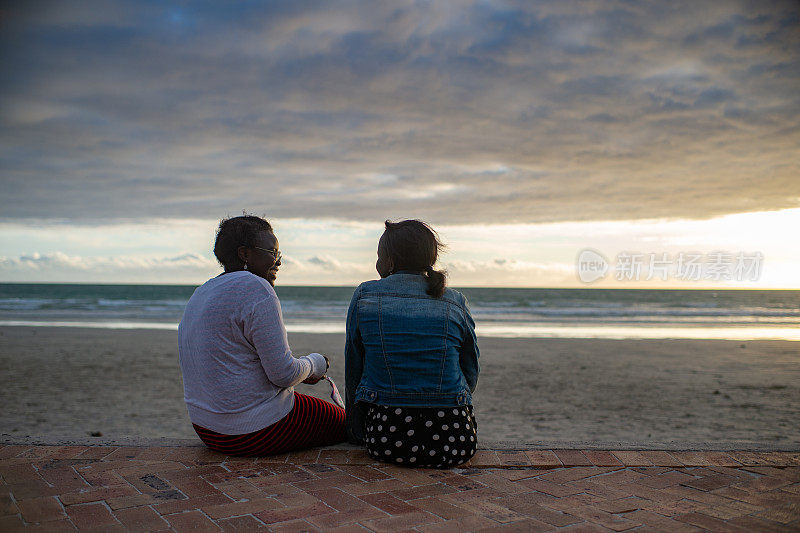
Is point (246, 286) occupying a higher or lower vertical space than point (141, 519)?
higher

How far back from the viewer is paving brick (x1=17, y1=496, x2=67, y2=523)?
88.4 inches

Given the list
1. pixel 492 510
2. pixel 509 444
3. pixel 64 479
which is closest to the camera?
pixel 492 510

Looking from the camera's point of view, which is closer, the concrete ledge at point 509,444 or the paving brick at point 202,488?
the paving brick at point 202,488

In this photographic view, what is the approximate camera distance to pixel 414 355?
285 centimetres

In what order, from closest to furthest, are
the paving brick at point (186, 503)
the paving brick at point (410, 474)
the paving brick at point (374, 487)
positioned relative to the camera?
the paving brick at point (186, 503) < the paving brick at point (374, 487) < the paving brick at point (410, 474)

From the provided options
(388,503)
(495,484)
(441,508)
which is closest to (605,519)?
(495,484)

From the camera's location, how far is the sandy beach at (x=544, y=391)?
5.62 m

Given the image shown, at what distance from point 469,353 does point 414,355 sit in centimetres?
39

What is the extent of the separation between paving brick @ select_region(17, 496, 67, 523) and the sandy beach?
2.25 metres

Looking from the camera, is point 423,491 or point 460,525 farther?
point 423,491

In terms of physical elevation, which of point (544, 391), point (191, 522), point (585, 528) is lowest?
point (544, 391)

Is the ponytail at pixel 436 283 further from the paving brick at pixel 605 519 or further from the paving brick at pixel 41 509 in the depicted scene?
the paving brick at pixel 41 509

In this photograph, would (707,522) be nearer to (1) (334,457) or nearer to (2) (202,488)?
(1) (334,457)

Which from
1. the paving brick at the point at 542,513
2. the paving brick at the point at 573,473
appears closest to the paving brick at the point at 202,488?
the paving brick at the point at 542,513
